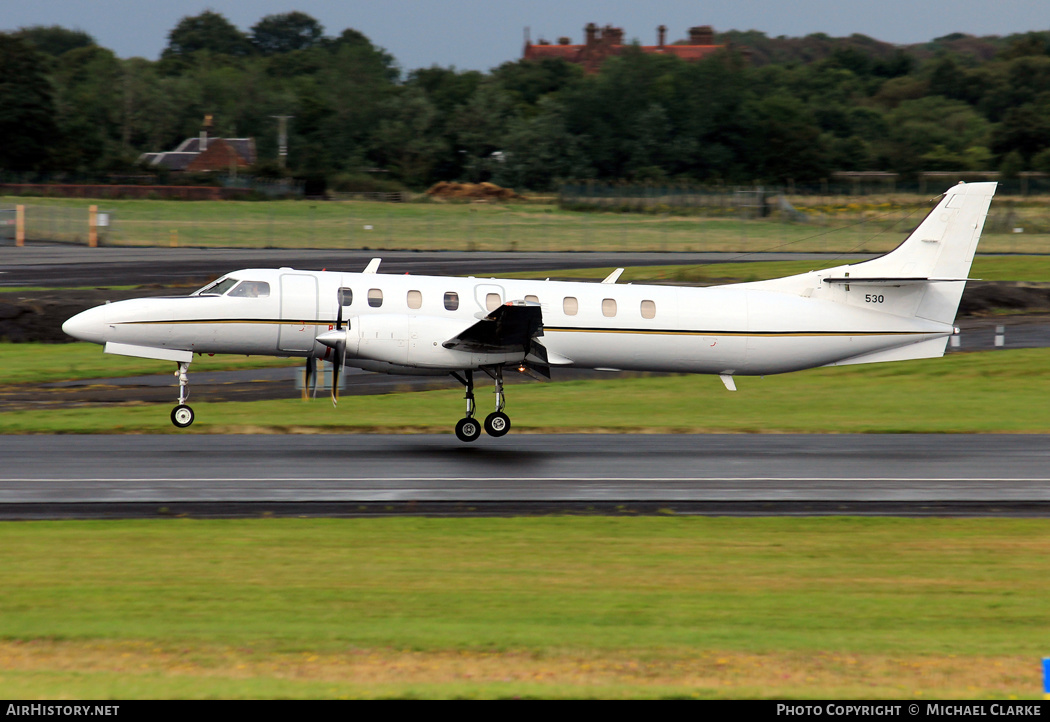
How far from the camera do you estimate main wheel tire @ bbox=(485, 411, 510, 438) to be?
71.8ft

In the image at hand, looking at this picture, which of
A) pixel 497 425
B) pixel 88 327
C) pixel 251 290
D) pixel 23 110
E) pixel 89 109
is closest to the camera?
pixel 88 327

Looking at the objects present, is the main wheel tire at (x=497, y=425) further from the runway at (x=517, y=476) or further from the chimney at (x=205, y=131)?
the chimney at (x=205, y=131)

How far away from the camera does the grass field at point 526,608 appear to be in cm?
916

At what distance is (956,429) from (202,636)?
65.5 feet

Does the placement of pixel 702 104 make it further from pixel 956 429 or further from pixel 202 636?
pixel 202 636

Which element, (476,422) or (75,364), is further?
(75,364)

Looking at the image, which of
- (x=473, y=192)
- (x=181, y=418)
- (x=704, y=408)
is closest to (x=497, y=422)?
(x=181, y=418)

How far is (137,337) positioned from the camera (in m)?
21.3

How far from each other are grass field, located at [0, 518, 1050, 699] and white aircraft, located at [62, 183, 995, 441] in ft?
20.3

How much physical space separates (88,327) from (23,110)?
77.6 m

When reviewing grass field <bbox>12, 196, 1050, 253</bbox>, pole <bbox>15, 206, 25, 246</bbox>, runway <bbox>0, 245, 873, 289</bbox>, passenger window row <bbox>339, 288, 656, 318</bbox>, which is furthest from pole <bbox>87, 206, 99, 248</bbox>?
passenger window row <bbox>339, 288, 656, 318</bbox>

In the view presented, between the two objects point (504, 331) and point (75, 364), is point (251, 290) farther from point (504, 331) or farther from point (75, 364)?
point (75, 364)

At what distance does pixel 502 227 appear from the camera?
7488 centimetres
